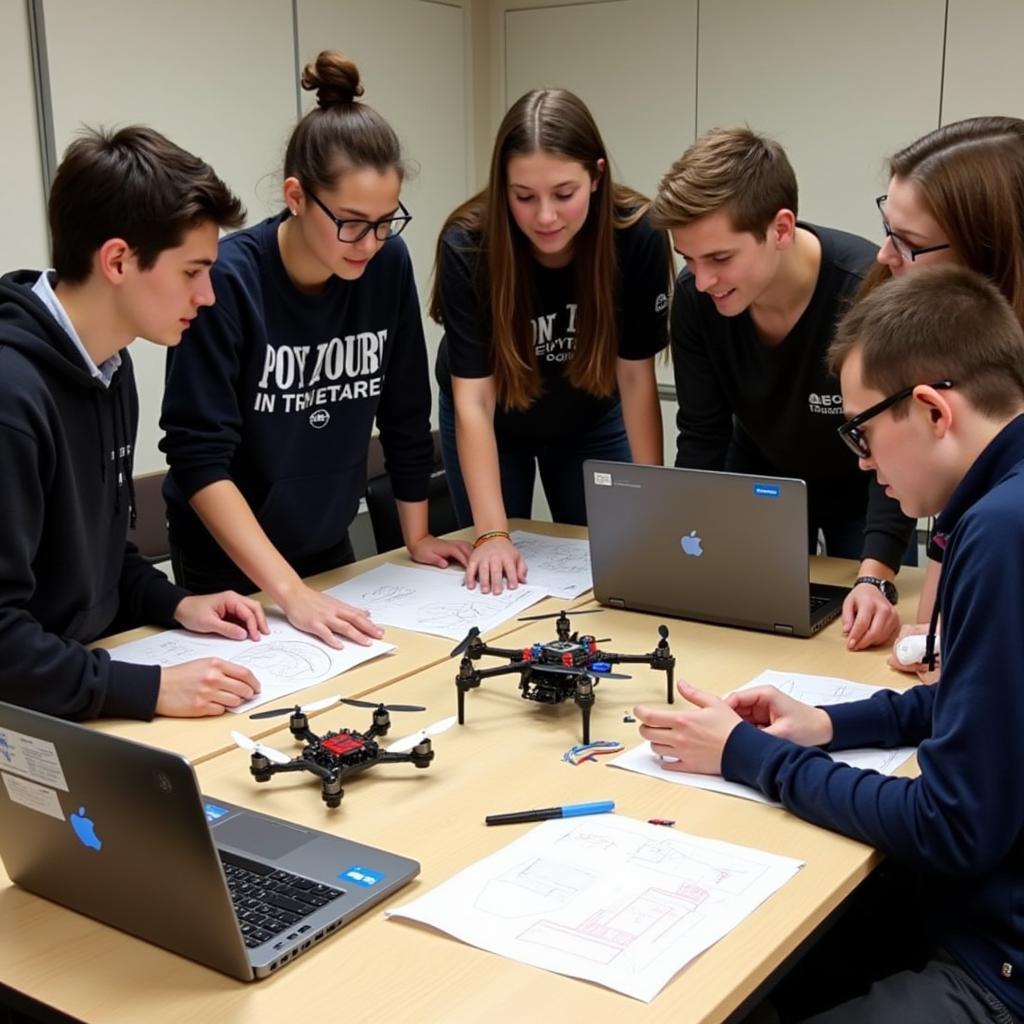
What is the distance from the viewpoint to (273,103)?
12.6 feet

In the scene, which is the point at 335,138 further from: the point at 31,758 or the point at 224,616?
the point at 31,758

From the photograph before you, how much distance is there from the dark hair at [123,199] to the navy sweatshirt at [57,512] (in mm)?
95

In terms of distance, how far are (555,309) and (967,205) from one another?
2.76 feet

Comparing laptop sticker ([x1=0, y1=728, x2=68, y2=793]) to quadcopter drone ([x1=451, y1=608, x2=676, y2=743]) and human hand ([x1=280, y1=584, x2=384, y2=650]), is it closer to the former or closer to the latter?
quadcopter drone ([x1=451, y1=608, x2=676, y2=743])

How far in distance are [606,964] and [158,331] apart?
1.07 m

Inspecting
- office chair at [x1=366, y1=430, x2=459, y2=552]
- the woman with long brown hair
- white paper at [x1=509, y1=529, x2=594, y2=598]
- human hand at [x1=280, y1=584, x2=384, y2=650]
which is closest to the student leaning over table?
human hand at [x1=280, y1=584, x2=384, y2=650]

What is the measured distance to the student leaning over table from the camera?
3.72ft

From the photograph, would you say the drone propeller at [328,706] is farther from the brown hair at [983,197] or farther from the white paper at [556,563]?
the brown hair at [983,197]

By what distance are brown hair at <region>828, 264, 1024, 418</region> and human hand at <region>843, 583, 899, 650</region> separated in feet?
1.95

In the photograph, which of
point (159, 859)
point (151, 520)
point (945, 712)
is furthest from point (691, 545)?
point (151, 520)

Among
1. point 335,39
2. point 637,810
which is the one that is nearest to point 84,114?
point 335,39

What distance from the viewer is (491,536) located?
224 centimetres

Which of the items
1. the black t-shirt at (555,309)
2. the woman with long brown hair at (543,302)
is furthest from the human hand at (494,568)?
the black t-shirt at (555,309)

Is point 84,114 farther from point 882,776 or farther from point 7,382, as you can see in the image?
point 882,776
